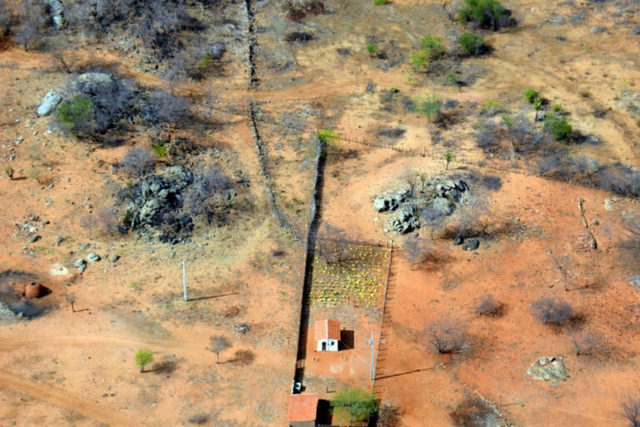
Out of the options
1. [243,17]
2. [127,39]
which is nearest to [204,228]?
[127,39]

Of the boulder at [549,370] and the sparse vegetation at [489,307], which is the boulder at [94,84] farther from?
the boulder at [549,370]

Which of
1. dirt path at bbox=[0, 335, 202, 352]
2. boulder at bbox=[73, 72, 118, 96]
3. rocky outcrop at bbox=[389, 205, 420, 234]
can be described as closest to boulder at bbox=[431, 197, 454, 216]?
rocky outcrop at bbox=[389, 205, 420, 234]

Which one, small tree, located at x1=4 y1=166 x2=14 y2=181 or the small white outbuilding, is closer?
the small white outbuilding

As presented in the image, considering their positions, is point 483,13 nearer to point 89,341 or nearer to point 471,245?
point 471,245

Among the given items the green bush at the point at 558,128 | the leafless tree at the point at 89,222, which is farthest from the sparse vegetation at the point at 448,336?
the leafless tree at the point at 89,222

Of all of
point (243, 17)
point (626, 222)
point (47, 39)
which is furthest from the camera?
point (243, 17)

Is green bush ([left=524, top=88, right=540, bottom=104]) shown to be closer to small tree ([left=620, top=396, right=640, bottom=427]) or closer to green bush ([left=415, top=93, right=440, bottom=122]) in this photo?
green bush ([left=415, top=93, right=440, bottom=122])

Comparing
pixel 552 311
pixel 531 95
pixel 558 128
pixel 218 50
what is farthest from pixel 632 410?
pixel 218 50

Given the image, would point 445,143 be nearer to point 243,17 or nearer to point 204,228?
point 204,228
